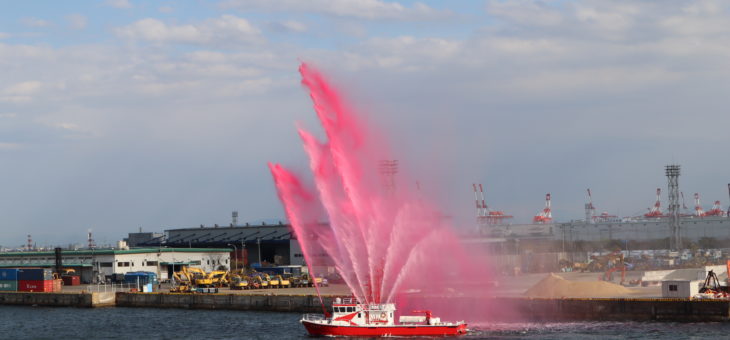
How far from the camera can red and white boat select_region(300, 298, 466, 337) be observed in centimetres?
8031

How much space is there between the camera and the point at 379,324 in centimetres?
8031

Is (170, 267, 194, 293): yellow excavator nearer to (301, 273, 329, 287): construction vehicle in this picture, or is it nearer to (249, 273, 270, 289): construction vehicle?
(249, 273, 270, 289): construction vehicle

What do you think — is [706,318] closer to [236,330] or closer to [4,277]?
[236,330]

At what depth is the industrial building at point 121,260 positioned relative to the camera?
544 ft

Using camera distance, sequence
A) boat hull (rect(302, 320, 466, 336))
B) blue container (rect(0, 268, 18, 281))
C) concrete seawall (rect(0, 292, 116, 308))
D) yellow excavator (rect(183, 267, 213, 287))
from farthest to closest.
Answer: yellow excavator (rect(183, 267, 213, 287)) → blue container (rect(0, 268, 18, 281)) → concrete seawall (rect(0, 292, 116, 308)) → boat hull (rect(302, 320, 466, 336))

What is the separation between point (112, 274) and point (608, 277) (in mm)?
88952

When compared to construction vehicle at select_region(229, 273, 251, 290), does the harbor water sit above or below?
below

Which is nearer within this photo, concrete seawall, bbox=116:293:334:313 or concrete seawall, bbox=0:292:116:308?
concrete seawall, bbox=116:293:334:313

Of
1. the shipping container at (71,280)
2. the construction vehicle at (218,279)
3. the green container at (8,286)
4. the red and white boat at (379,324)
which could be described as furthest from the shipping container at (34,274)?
the red and white boat at (379,324)

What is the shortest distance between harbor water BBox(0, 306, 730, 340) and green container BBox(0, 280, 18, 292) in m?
19.2

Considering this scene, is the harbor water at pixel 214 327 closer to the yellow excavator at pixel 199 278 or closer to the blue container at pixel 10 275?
the blue container at pixel 10 275

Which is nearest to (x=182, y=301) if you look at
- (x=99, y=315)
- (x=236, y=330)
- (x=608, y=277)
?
(x=99, y=315)

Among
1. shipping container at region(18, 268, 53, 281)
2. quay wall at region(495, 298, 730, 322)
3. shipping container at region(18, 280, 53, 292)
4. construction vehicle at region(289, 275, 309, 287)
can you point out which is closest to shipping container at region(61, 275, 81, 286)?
shipping container at region(18, 268, 53, 281)

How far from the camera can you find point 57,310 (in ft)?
422
